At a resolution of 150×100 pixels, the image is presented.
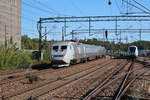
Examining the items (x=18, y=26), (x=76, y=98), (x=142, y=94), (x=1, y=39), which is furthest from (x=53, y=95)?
(x=18, y=26)

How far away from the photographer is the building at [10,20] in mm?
45850

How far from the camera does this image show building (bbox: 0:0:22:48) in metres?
45.8

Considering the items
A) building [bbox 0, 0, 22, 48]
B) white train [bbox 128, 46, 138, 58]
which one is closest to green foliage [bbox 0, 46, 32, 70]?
building [bbox 0, 0, 22, 48]

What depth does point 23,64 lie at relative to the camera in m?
21.5

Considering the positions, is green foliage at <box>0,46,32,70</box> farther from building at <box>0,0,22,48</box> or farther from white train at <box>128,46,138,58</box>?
white train at <box>128,46,138,58</box>

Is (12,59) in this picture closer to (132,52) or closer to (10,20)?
(132,52)

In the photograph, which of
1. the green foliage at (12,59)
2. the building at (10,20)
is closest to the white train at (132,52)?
the green foliage at (12,59)

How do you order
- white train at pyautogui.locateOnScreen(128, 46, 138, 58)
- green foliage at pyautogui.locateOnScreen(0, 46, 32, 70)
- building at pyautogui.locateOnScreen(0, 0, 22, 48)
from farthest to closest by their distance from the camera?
1. building at pyautogui.locateOnScreen(0, 0, 22, 48)
2. white train at pyautogui.locateOnScreen(128, 46, 138, 58)
3. green foliage at pyautogui.locateOnScreen(0, 46, 32, 70)

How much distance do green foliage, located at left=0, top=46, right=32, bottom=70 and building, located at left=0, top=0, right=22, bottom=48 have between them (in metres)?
24.2

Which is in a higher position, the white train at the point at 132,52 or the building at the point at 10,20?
the building at the point at 10,20

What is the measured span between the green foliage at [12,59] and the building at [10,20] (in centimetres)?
2418

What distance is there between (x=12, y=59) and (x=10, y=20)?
31130 mm

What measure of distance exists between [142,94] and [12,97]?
5458 mm

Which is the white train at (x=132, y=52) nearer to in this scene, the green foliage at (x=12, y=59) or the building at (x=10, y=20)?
the green foliage at (x=12, y=59)
